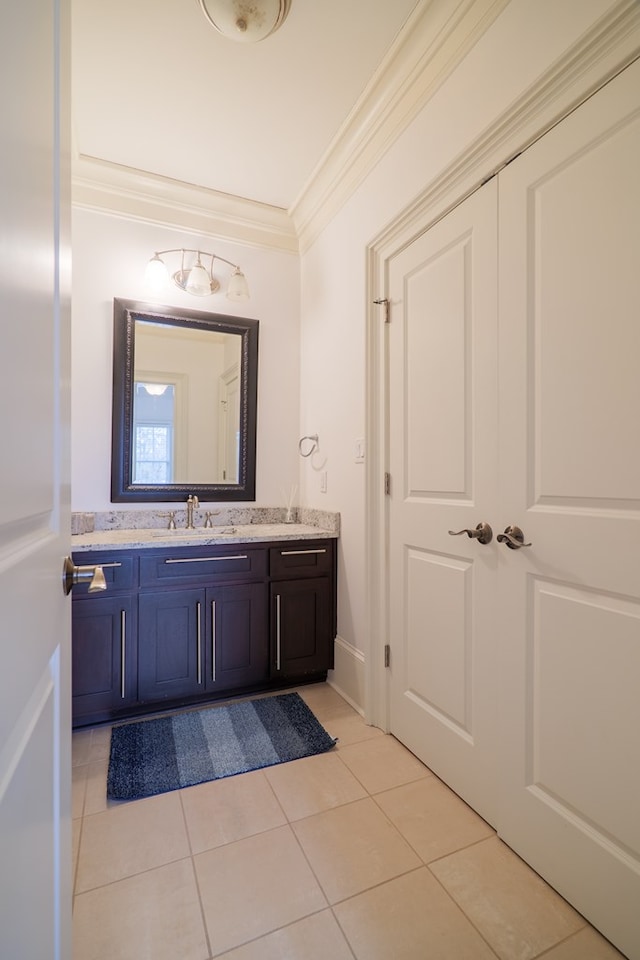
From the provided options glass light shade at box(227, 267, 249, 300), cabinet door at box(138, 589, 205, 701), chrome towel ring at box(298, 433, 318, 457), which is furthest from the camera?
chrome towel ring at box(298, 433, 318, 457)

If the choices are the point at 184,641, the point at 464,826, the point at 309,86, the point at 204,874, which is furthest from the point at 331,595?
the point at 309,86

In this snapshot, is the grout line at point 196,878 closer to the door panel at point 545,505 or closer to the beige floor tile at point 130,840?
the beige floor tile at point 130,840

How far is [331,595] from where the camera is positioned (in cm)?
238

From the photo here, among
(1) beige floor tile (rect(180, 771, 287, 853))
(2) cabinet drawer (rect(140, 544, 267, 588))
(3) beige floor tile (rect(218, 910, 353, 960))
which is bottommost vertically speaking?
(1) beige floor tile (rect(180, 771, 287, 853))

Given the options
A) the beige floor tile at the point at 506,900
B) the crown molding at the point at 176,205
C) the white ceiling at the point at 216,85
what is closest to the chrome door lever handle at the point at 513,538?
the beige floor tile at the point at 506,900

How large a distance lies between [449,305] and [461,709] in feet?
4.85

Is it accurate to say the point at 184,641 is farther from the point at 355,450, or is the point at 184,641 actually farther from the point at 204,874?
the point at 355,450

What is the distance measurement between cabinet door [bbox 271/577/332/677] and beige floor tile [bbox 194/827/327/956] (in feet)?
3.01

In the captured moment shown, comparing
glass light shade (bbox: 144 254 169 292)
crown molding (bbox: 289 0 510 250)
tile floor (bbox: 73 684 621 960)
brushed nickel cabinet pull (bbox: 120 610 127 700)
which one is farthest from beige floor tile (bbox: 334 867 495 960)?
glass light shade (bbox: 144 254 169 292)

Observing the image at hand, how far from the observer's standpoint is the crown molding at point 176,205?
90.7 inches

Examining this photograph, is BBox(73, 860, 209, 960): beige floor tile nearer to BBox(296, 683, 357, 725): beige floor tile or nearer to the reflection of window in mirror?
BBox(296, 683, 357, 725): beige floor tile

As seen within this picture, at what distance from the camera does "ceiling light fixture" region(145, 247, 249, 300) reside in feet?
7.90

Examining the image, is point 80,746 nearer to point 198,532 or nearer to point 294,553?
point 198,532

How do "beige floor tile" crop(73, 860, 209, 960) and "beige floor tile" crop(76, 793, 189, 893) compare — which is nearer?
"beige floor tile" crop(73, 860, 209, 960)
